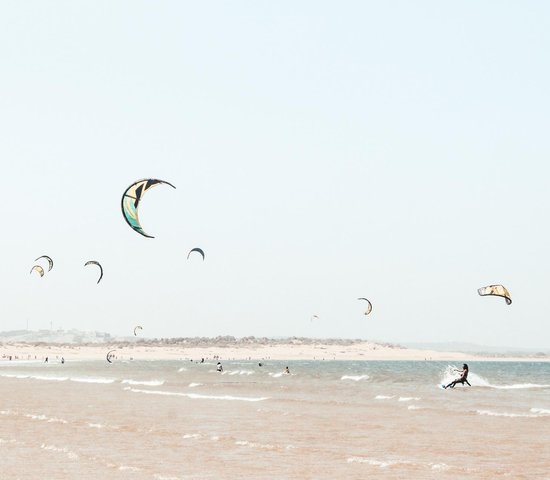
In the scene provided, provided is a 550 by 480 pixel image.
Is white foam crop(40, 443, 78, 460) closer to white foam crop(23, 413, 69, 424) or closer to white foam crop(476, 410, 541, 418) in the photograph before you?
white foam crop(23, 413, 69, 424)

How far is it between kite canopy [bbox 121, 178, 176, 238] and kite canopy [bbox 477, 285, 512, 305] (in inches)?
520

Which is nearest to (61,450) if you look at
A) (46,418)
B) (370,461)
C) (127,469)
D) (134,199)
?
(127,469)

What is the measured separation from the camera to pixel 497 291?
28.7m

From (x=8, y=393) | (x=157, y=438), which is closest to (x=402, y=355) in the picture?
(x=8, y=393)

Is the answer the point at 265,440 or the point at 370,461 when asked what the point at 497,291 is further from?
the point at 370,461

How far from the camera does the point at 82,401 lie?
2681 cm

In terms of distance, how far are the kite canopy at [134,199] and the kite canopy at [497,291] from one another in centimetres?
1321

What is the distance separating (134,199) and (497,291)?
14474 mm

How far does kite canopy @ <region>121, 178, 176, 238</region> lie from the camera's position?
2103 centimetres

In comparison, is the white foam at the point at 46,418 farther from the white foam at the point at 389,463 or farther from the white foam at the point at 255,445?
the white foam at the point at 389,463

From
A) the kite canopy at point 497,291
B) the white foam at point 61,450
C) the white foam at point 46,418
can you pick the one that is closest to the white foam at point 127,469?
the white foam at point 61,450

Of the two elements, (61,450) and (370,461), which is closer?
(370,461)

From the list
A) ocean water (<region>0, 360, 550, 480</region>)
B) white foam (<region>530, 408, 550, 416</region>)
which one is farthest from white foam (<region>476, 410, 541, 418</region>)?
white foam (<region>530, 408, 550, 416</region>)

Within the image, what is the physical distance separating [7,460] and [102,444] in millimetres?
2570
